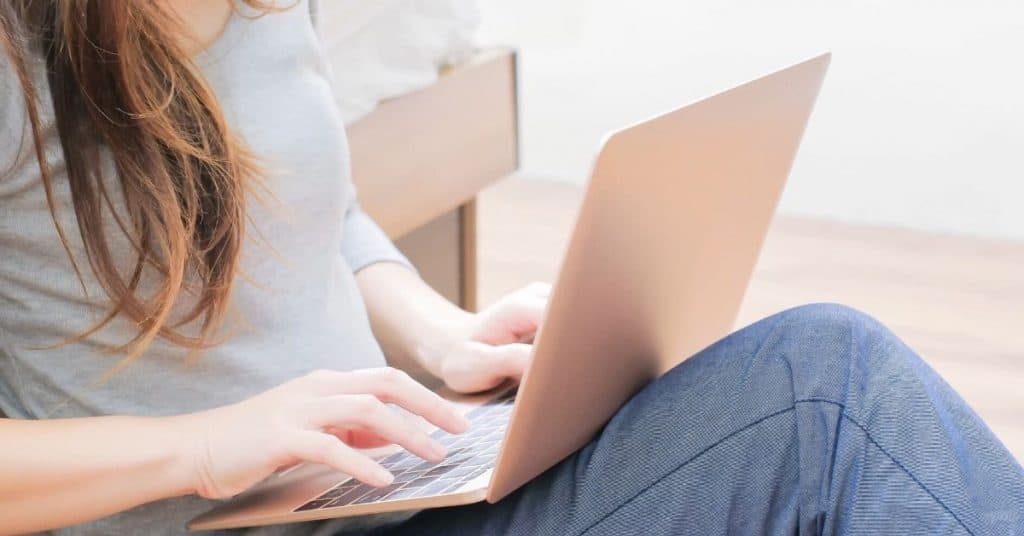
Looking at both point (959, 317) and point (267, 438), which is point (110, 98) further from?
point (959, 317)

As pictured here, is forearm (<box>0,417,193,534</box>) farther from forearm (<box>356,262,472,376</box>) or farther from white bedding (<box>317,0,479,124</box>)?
white bedding (<box>317,0,479,124</box>)

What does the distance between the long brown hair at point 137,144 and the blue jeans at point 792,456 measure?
232 millimetres

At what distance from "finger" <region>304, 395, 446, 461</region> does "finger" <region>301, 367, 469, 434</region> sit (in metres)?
0.02

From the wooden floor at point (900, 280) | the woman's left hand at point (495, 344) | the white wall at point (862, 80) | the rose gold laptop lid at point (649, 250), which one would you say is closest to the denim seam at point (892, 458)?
the rose gold laptop lid at point (649, 250)

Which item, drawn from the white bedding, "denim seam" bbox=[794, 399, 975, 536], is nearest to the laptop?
"denim seam" bbox=[794, 399, 975, 536]

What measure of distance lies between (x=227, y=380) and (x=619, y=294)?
0.27 m

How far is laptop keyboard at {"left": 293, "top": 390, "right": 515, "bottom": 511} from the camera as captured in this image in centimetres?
→ 65

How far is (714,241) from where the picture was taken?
2.52ft

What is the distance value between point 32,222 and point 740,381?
0.42 metres

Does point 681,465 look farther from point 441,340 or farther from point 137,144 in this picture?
point 137,144

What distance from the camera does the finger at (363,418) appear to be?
673 mm

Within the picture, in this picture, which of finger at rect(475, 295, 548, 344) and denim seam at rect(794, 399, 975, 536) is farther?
finger at rect(475, 295, 548, 344)

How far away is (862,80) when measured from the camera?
2.42 metres

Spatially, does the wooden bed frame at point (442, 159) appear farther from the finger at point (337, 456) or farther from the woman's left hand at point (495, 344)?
the finger at point (337, 456)
